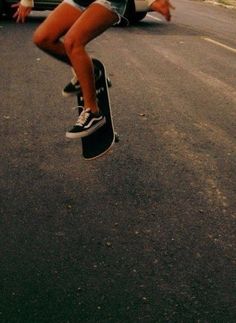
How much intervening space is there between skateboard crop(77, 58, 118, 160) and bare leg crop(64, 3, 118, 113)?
13.0 inches

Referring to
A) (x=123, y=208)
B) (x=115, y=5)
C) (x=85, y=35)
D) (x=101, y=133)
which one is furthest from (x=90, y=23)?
(x=123, y=208)

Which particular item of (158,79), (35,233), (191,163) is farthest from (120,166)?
(158,79)

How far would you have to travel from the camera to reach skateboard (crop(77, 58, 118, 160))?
14.4ft

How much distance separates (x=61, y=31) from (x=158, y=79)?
4.48m

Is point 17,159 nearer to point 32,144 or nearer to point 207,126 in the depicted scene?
point 32,144

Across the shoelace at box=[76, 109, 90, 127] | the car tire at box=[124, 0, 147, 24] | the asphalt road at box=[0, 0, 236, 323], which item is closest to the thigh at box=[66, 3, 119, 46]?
the shoelace at box=[76, 109, 90, 127]

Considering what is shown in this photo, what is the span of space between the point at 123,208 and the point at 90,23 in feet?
Answer: 4.64

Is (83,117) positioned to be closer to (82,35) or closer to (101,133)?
(101,133)

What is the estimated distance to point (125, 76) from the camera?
8609 millimetres

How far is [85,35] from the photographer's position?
4.07 metres

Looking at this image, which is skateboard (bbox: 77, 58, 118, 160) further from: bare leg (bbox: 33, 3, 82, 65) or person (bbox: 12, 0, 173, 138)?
bare leg (bbox: 33, 3, 82, 65)

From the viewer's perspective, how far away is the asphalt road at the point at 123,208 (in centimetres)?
290

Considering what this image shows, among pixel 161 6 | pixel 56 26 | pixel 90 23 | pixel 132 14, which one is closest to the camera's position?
pixel 161 6

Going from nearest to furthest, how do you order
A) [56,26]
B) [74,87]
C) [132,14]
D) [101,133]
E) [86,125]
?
[56,26] → [86,125] → [101,133] → [74,87] → [132,14]
